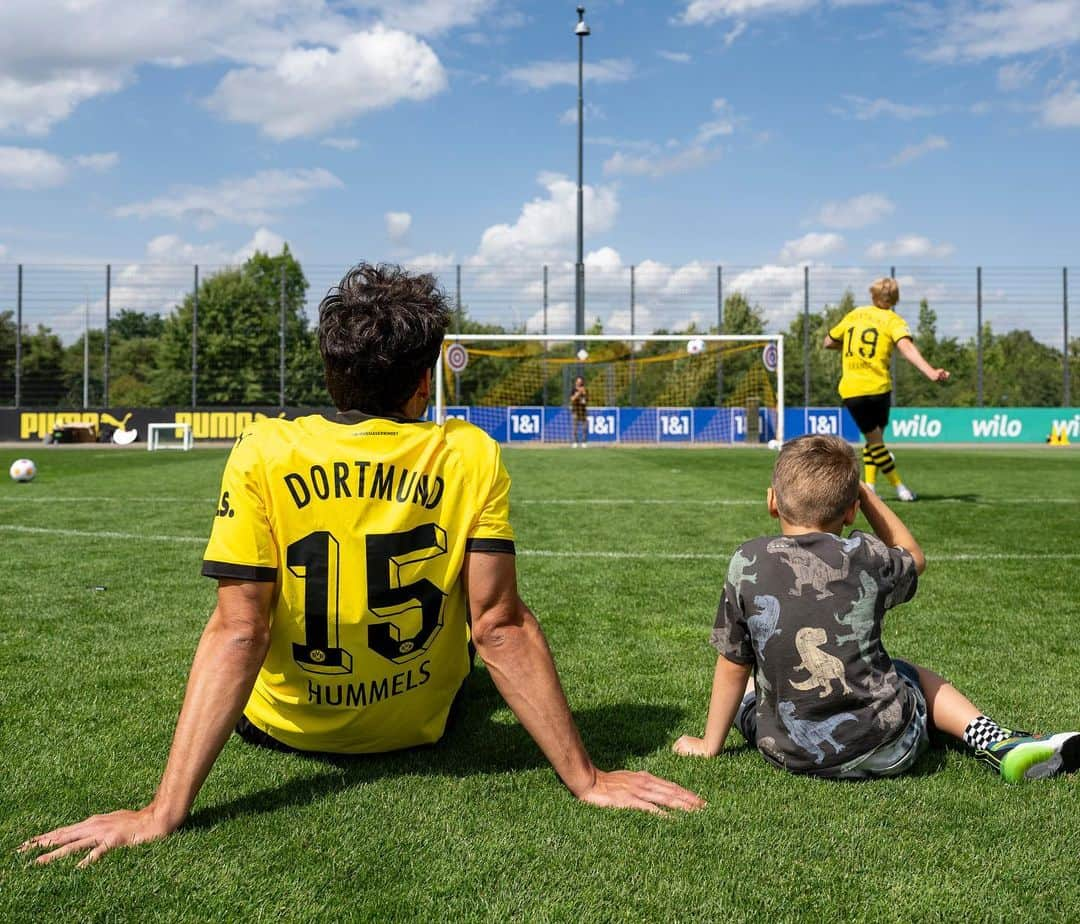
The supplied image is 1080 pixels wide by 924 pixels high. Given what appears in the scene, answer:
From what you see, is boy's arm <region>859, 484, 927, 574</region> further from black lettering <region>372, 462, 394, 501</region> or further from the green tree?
the green tree

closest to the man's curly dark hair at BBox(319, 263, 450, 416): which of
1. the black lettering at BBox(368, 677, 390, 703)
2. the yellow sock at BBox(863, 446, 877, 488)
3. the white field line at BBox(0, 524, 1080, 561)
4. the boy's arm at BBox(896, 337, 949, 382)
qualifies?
the black lettering at BBox(368, 677, 390, 703)

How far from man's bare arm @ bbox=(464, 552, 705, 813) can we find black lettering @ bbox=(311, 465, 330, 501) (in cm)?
36

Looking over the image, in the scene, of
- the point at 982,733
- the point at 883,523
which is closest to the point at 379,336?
Answer: the point at 883,523

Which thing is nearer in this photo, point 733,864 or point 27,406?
point 733,864

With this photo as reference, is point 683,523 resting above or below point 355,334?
below

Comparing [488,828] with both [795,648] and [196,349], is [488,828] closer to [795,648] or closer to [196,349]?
[795,648]

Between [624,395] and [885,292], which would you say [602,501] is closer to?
[885,292]

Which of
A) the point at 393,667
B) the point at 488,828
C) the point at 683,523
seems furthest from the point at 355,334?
the point at 683,523

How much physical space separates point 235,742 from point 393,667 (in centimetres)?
66

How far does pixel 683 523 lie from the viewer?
7953mm

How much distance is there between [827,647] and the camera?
236 cm

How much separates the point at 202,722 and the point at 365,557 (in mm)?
491

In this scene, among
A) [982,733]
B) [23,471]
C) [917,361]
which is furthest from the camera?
[23,471]

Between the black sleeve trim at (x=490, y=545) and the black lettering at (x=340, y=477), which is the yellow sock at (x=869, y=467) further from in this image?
the black lettering at (x=340, y=477)
